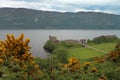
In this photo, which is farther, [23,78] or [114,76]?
[114,76]

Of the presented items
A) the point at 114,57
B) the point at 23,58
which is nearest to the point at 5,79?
the point at 23,58

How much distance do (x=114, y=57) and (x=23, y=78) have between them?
20.2 meters

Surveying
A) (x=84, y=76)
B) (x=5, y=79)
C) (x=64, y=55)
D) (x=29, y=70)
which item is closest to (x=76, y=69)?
(x=84, y=76)

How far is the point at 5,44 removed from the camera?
17734mm

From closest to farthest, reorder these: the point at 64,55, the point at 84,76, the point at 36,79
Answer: the point at 36,79, the point at 84,76, the point at 64,55

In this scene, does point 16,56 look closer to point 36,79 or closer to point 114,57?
point 36,79

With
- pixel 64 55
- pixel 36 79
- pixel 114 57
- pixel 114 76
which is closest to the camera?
pixel 36 79

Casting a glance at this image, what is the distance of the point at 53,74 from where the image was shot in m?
14.9

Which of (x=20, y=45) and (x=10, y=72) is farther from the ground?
(x=20, y=45)

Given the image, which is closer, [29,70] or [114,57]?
[29,70]

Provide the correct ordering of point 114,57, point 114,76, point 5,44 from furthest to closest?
point 114,57
point 114,76
point 5,44

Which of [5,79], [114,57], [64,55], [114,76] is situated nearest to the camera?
[5,79]

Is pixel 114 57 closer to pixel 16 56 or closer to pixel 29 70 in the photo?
pixel 16 56

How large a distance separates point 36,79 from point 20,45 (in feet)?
12.1
